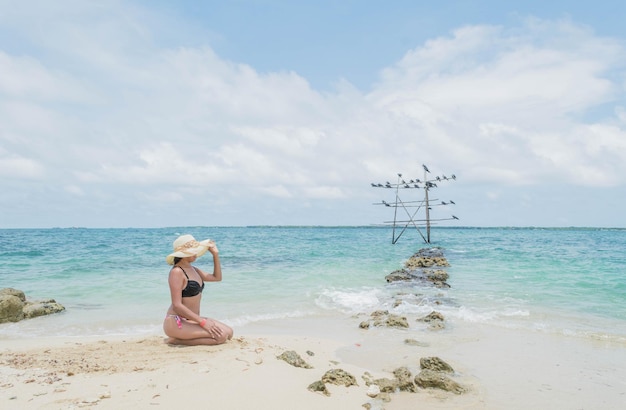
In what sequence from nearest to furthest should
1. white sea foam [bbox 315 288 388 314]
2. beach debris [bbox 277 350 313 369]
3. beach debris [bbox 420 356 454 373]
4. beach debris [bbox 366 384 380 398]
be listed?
beach debris [bbox 366 384 380 398], beach debris [bbox 277 350 313 369], beach debris [bbox 420 356 454 373], white sea foam [bbox 315 288 388 314]

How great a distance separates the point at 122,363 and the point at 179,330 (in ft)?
2.97

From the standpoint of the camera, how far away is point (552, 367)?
251 inches

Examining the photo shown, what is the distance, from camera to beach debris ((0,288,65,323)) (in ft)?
31.1

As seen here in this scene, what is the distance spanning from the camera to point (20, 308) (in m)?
9.73

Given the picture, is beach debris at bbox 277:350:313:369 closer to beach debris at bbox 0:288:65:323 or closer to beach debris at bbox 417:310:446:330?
beach debris at bbox 417:310:446:330

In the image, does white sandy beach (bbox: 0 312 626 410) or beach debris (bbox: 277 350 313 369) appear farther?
beach debris (bbox: 277 350 313 369)

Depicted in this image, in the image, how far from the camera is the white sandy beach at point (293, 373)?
4.25 metres

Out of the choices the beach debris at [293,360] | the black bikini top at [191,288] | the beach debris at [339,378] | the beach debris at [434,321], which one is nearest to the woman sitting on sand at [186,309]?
the black bikini top at [191,288]

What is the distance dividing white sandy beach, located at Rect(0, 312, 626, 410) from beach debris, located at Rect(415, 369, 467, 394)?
13 centimetres

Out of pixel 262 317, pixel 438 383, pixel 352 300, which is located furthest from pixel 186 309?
pixel 352 300

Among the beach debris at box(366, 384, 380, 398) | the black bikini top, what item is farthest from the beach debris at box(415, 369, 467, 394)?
the black bikini top

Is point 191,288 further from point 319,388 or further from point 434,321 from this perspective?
point 434,321

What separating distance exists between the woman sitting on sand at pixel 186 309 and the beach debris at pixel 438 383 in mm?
2813

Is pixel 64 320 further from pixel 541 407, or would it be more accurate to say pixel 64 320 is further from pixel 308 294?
Result: pixel 541 407
